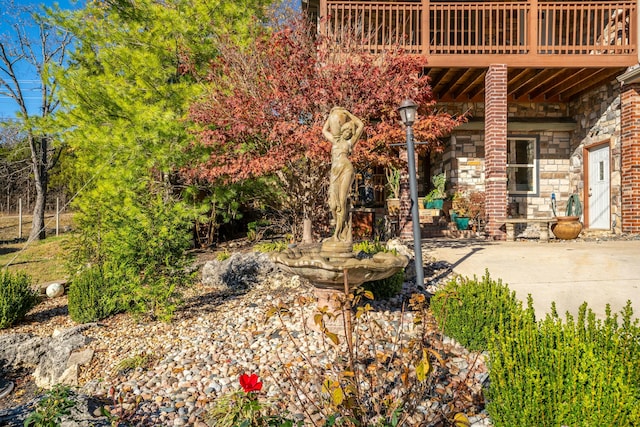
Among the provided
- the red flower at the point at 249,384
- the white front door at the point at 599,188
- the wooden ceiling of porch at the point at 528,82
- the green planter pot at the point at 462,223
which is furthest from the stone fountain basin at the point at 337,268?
the white front door at the point at 599,188

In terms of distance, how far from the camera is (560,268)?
18.8ft

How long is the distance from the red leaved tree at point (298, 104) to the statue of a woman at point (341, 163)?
1655 millimetres

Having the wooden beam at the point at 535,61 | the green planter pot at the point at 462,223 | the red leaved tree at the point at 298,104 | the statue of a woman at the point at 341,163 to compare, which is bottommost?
the green planter pot at the point at 462,223

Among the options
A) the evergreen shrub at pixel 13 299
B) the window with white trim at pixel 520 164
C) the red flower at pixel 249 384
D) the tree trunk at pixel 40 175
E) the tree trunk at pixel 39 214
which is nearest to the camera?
the red flower at pixel 249 384

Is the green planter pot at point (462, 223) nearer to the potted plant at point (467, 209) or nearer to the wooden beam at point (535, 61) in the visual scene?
the potted plant at point (467, 209)

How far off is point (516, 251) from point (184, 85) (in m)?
6.93

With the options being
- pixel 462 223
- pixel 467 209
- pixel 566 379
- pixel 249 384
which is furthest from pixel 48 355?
pixel 467 209

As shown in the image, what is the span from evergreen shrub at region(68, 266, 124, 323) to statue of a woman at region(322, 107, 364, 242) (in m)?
3.11

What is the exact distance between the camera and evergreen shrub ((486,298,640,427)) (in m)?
1.89

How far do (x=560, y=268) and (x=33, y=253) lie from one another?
40.4 feet

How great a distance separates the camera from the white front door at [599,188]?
9.61m

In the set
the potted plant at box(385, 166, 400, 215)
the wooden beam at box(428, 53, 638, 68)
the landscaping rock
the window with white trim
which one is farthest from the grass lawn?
the window with white trim

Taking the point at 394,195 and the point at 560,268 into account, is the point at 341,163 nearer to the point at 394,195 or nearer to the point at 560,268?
the point at 560,268

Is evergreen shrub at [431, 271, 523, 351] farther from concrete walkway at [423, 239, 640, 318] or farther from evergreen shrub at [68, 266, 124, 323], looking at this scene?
evergreen shrub at [68, 266, 124, 323]
